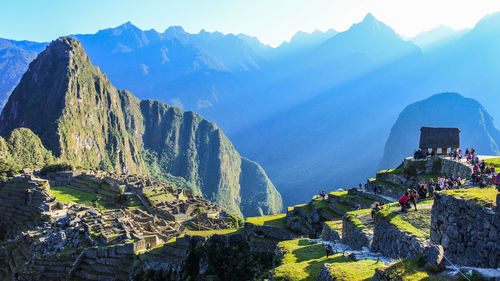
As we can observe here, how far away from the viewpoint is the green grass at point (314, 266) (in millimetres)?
8495

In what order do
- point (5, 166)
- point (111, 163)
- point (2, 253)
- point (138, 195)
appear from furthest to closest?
point (111, 163) → point (5, 166) → point (138, 195) → point (2, 253)

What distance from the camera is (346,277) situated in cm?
814

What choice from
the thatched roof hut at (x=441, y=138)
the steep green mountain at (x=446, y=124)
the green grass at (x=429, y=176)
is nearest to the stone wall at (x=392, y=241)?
the green grass at (x=429, y=176)

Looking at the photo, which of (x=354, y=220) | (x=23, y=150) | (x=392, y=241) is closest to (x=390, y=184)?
(x=354, y=220)

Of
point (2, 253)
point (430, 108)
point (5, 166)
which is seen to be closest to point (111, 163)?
point (5, 166)

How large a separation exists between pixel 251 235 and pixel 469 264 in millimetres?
22901

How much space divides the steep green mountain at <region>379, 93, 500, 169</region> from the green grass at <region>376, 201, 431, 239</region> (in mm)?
143611

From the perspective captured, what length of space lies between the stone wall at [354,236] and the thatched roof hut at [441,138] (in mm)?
15774

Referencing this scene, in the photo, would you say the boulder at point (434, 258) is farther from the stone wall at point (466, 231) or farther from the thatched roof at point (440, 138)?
the thatched roof at point (440, 138)

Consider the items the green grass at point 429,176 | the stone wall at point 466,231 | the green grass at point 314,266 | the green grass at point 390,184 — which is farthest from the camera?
the green grass at point 390,184

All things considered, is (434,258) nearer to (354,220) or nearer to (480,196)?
(480,196)

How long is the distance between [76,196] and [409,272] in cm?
6077

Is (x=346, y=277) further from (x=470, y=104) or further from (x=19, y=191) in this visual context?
(x=470, y=104)

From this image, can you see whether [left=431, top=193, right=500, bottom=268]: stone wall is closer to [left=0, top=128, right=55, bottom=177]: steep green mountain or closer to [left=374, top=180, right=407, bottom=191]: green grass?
[left=374, top=180, right=407, bottom=191]: green grass
